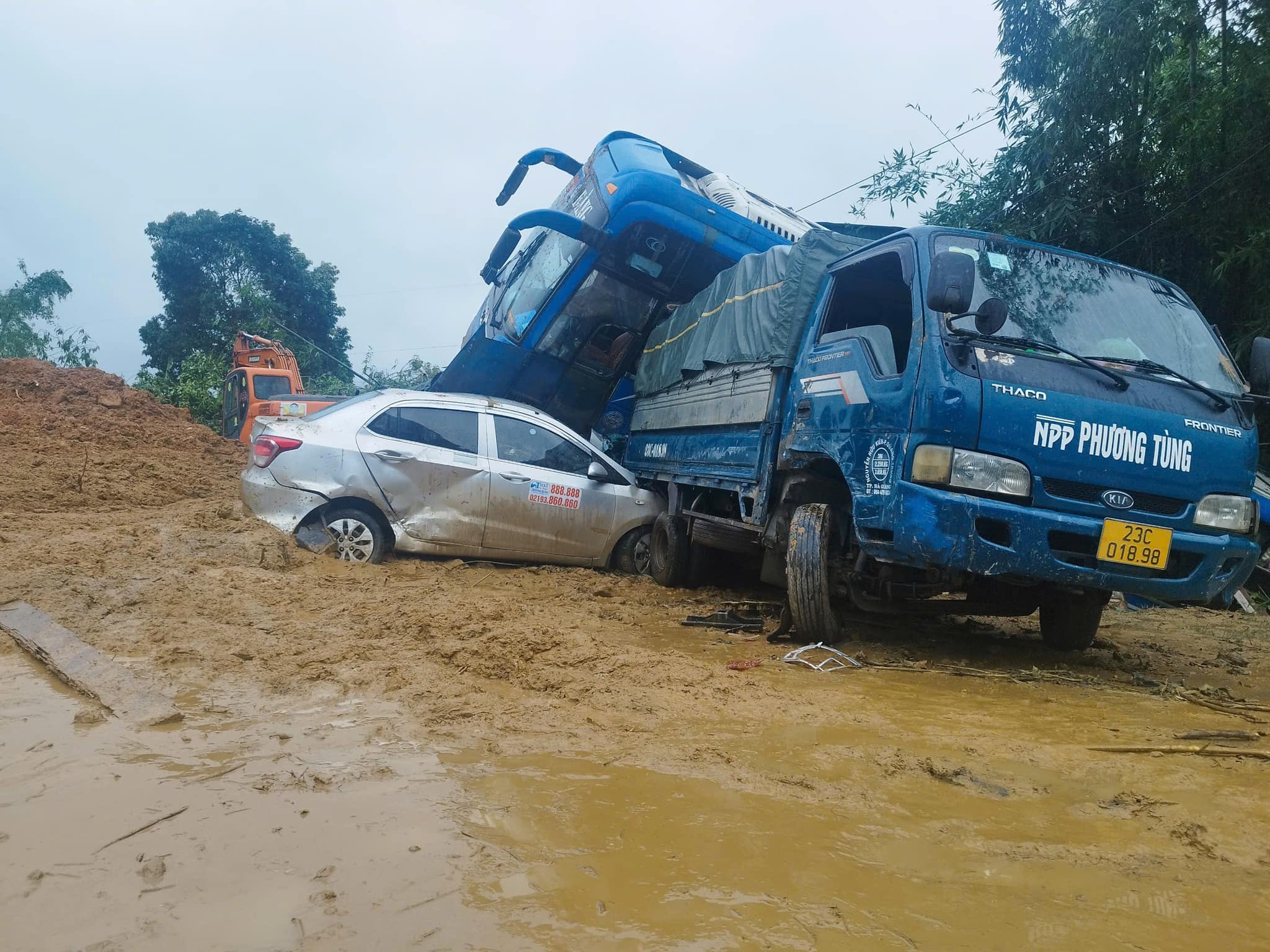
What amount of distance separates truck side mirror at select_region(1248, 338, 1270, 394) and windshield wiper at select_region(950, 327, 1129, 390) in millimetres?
1136

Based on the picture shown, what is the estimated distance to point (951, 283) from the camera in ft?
13.5

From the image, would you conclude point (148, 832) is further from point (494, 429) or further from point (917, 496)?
point (494, 429)

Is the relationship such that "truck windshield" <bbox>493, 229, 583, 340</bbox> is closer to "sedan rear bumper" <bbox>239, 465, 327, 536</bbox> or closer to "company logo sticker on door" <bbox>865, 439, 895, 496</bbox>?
"sedan rear bumper" <bbox>239, 465, 327, 536</bbox>

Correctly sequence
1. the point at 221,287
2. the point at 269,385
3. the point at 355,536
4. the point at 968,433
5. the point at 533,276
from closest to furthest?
the point at 968,433 → the point at 355,536 → the point at 533,276 → the point at 269,385 → the point at 221,287

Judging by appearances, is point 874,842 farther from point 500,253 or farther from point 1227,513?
point 500,253

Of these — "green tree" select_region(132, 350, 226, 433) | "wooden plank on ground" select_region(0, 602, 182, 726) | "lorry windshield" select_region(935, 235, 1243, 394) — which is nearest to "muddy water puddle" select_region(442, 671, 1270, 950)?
"wooden plank on ground" select_region(0, 602, 182, 726)

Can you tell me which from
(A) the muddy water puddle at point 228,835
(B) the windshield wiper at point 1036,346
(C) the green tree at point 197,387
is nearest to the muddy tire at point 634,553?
(B) the windshield wiper at point 1036,346

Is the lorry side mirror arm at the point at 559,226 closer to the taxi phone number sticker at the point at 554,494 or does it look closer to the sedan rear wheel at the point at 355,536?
the taxi phone number sticker at the point at 554,494

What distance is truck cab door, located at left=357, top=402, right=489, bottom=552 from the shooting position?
6.75 m

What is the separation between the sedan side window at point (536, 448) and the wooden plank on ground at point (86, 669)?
356 cm

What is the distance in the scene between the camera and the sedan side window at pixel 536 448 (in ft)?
23.9

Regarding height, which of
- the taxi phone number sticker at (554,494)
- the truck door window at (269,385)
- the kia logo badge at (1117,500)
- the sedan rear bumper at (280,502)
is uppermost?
the truck door window at (269,385)

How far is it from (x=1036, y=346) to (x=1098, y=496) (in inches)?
29.9

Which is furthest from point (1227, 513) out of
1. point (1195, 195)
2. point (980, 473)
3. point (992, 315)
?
point (1195, 195)
